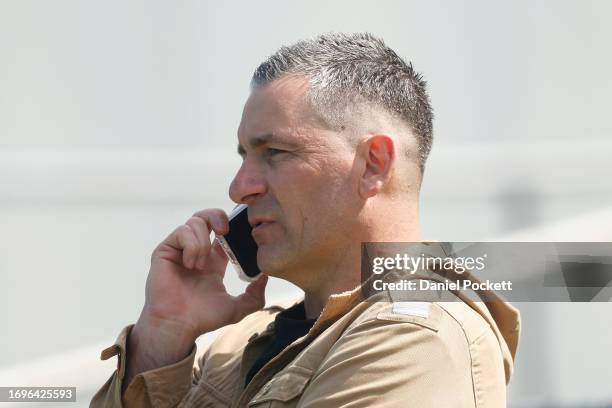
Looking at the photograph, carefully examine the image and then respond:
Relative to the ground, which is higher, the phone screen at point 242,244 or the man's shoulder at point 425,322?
the phone screen at point 242,244

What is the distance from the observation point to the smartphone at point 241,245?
2283 mm

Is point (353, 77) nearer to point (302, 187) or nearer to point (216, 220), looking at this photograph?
point (302, 187)

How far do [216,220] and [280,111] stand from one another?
1.25 ft

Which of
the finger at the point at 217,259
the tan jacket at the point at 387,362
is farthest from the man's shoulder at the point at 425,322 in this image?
the finger at the point at 217,259

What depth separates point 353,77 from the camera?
6.95 feet

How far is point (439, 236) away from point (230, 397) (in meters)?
1.54

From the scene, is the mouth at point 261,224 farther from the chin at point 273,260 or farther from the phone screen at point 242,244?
the phone screen at point 242,244

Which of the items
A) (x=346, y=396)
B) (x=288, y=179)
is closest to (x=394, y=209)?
(x=288, y=179)

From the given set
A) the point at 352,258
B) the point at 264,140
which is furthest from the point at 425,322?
the point at 264,140

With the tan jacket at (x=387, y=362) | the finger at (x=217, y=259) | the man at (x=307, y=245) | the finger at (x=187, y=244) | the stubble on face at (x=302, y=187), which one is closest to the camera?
the tan jacket at (x=387, y=362)

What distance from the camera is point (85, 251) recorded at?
143 inches

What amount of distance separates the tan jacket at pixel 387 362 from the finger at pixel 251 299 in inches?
8.2

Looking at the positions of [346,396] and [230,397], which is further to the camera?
[230,397]

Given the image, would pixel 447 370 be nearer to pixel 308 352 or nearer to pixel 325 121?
pixel 308 352
